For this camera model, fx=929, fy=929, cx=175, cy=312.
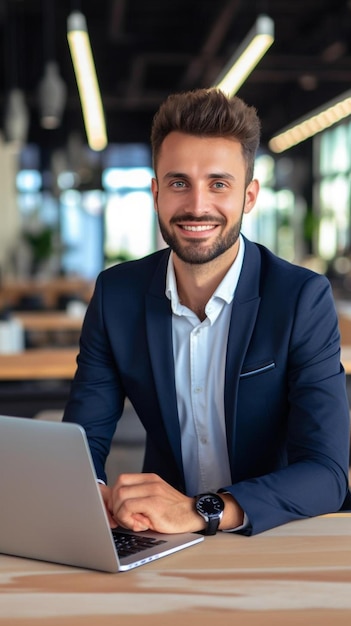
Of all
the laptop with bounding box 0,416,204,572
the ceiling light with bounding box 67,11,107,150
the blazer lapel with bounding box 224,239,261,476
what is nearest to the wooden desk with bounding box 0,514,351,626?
the laptop with bounding box 0,416,204,572

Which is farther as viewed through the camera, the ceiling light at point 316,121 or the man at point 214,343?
the ceiling light at point 316,121

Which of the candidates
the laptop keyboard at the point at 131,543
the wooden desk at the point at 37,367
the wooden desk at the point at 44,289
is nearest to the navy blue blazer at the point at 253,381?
the laptop keyboard at the point at 131,543

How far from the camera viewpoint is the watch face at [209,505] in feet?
5.43

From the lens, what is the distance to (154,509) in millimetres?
1633

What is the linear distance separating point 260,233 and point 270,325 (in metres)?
21.9

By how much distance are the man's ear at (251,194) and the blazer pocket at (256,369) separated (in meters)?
0.38

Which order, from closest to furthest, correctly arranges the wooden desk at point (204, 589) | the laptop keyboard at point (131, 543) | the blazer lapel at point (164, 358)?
the wooden desk at point (204, 589)
the laptop keyboard at point (131, 543)
the blazer lapel at point (164, 358)

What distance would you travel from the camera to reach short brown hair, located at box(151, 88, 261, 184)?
2025 mm

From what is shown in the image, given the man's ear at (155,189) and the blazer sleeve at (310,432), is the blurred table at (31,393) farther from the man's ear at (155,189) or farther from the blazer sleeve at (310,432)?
the blazer sleeve at (310,432)

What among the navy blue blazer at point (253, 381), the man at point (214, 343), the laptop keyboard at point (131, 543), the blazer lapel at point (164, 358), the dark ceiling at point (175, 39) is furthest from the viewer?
the dark ceiling at point (175, 39)

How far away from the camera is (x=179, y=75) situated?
16.7 m

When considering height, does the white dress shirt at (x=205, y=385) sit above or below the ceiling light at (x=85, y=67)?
below

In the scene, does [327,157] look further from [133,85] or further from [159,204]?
[159,204]

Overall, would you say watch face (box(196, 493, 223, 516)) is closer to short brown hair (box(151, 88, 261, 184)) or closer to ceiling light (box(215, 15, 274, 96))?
short brown hair (box(151, 88, 261, 184))
